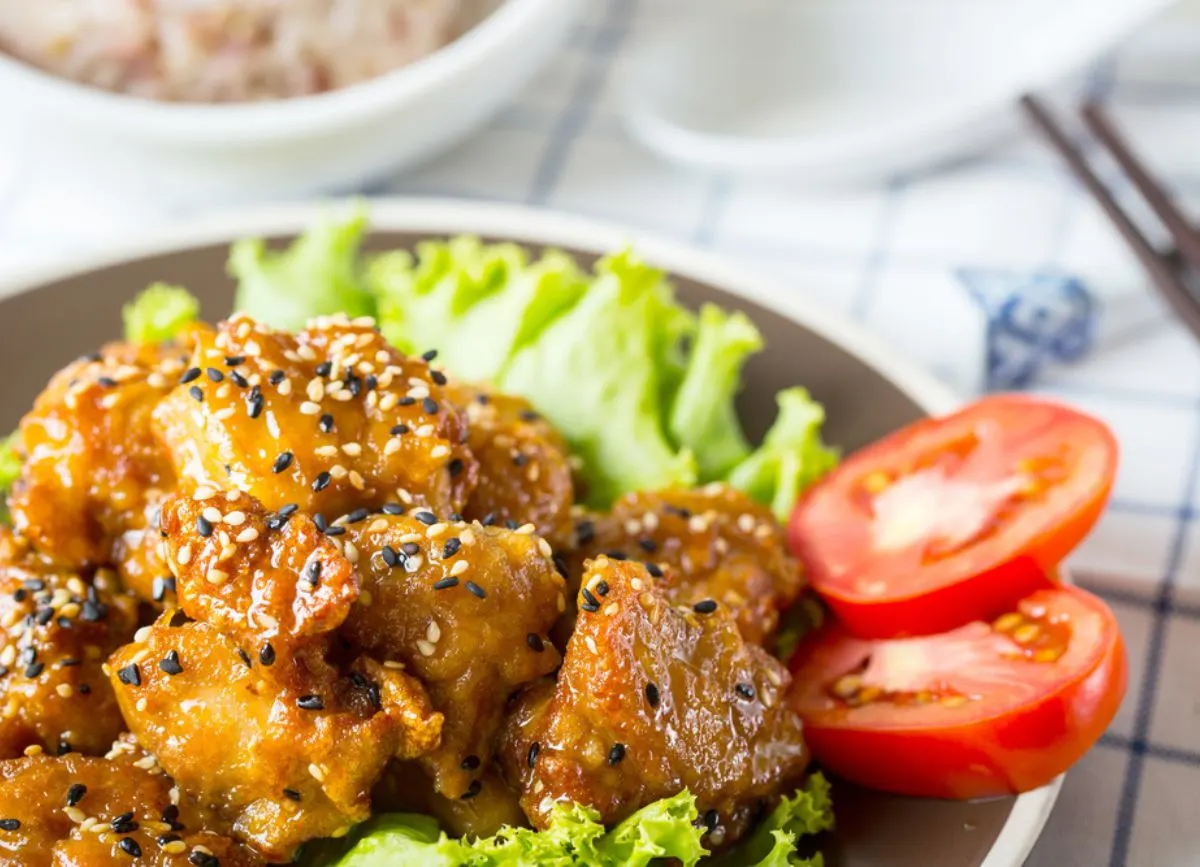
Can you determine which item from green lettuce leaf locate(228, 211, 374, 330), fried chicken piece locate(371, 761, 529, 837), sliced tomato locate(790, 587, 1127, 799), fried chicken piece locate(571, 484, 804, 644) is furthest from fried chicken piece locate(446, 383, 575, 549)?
green lettuce leaf locate(228, 211, 374, 330)

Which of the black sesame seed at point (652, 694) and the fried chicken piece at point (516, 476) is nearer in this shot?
the black sesame seed at point (652, 694)

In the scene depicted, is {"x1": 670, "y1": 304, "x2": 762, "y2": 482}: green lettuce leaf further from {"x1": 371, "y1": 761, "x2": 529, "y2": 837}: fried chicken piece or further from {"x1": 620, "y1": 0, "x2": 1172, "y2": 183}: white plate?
{"x1": 620, "y1": 0, "x2": 1172, "y2": 183}: white plate

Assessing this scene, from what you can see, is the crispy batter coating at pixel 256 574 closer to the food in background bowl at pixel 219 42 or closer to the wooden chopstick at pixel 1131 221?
the wooden chopstick at pixel 1131 221

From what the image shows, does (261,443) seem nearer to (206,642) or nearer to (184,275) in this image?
(206,642)

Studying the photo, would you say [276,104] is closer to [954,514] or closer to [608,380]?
[608,380]

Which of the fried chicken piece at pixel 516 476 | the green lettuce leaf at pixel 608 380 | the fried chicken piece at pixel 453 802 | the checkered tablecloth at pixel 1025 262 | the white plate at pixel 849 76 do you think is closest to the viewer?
the fried chicken piece at pixel 453 802

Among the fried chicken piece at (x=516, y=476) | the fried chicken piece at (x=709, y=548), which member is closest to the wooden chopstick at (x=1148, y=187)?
the fried chicken piece at (x=709, y=548)

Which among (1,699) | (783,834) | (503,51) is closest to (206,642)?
(1,699)

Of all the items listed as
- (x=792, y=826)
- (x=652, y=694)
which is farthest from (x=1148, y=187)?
(x=652, y=694)
